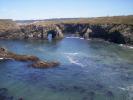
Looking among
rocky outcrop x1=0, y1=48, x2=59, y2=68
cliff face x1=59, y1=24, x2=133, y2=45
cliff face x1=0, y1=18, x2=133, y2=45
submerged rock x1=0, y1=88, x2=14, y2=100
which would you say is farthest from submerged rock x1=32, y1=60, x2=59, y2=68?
cliff face x1=0, y1=18, x2=133, y2=45

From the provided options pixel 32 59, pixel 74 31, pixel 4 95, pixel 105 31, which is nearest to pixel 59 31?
pixel 74 31

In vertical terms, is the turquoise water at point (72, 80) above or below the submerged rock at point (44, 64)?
below

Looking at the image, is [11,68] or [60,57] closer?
[11,68]

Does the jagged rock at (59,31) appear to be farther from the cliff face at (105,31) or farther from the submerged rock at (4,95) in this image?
the submerged rock at (4,95)

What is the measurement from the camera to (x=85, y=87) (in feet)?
150

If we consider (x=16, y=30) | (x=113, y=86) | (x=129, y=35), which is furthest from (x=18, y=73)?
(x=16, y=30)

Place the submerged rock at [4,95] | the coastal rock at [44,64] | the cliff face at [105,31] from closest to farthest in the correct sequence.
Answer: the submerged rock at [4,95] → the coastal rock at [44,64] → the cliff face at [105,31]

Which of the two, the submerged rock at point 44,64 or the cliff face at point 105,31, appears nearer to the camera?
the submerged rock at point 44,64

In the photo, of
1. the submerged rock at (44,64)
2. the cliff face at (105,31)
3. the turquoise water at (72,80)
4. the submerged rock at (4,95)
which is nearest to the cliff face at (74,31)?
the cliff face at (105,31)

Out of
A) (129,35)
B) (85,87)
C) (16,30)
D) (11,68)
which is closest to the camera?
(85,87)

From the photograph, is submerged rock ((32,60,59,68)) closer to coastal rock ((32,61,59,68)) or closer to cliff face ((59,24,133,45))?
coastal rock ((32,61,59,68))

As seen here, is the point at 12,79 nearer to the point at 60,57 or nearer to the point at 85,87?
the point at 85,87

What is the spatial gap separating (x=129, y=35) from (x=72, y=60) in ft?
151

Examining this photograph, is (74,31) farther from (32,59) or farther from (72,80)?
(72,80)
